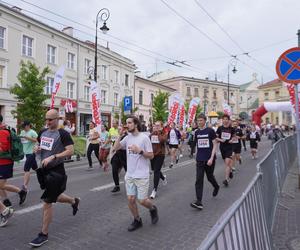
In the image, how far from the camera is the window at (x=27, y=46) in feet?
88.3

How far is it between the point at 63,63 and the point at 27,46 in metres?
4.73

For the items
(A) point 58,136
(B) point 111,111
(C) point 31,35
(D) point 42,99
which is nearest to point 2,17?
(C) point 31,35

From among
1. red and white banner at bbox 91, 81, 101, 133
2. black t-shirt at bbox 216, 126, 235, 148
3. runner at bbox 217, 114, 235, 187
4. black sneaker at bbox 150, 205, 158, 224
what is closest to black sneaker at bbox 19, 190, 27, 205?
black sneaker at bbox 150, 205, 158, 224

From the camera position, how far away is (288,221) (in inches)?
198

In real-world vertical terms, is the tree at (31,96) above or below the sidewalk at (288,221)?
above

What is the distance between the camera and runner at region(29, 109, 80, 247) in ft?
13.9

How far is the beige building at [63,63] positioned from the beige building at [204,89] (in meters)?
19.7

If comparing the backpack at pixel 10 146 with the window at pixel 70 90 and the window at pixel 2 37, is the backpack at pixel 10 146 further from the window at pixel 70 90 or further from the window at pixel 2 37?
the window at pixel 70 90

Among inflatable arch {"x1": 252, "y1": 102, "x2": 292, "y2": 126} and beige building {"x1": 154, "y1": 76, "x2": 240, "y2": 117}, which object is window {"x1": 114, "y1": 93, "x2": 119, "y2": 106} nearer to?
beige building {"x1": 154, "y1": 76, "x2": 240, "y2": 117}

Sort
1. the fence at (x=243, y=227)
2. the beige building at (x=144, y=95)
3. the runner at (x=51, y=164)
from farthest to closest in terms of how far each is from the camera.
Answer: the beige building at (x=144, y=95) → the runner at (x=51, y=164) → the fence at (x=243, y=227)

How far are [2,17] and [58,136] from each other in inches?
946

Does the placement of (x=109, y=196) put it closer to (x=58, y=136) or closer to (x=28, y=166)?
(x=28, y=166)

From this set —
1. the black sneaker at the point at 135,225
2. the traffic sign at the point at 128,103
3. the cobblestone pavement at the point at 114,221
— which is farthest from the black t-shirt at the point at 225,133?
the traffic sign at the point at 128,103

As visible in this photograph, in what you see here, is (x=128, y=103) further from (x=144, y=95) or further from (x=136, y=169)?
(x=144, y=95)
